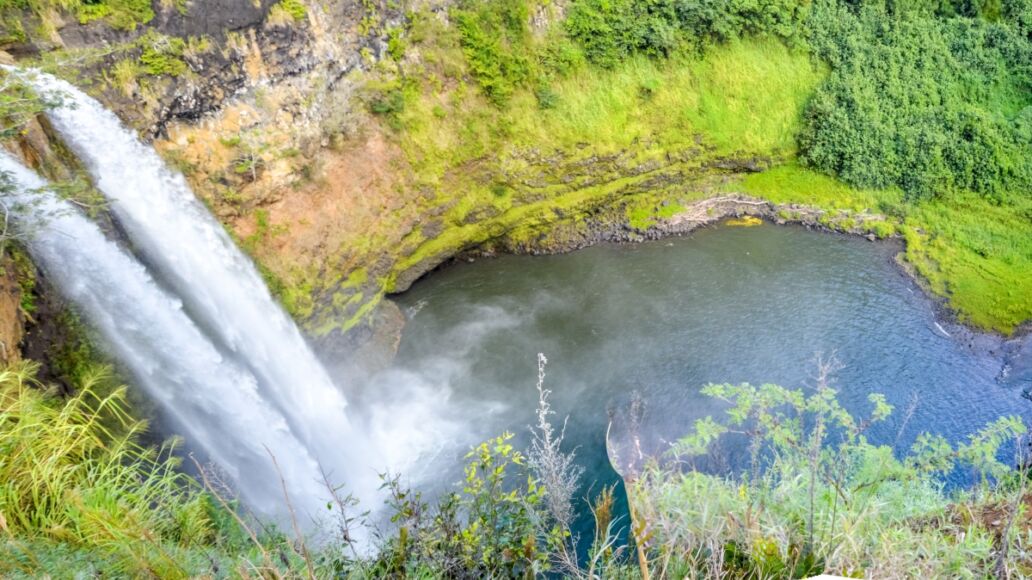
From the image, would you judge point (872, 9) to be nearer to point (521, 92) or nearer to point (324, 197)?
point (521, 92)

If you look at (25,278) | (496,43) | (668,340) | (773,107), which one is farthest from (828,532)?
(773,107)

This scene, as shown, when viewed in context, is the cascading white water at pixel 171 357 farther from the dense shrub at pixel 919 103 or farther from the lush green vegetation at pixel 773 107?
the dense shrub at pixel 919 103

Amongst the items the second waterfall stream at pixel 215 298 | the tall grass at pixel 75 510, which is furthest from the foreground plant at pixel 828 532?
the second waterfall stream at pixel 215 298

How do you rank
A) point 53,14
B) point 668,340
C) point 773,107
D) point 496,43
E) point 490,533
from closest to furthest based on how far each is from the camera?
point 490,533 < point 53,14 < point 668,340 < point 496,43 < point 773,107

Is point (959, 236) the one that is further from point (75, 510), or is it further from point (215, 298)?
point (75, 510)

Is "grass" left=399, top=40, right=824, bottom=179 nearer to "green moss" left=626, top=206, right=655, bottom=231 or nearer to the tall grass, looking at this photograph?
"green moss" left=626, top=206, right=655, bottom=231
